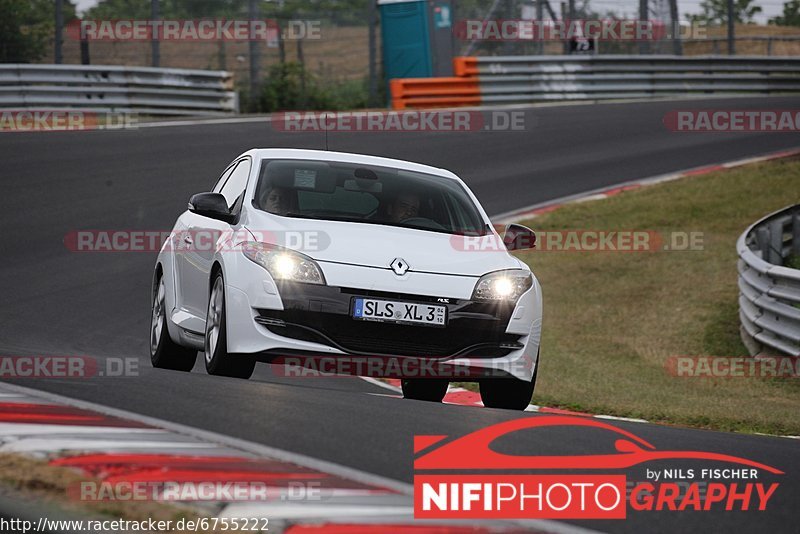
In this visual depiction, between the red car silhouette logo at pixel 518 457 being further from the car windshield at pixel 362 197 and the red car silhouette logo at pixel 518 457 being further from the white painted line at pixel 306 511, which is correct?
the car windshield at pixel 362 197

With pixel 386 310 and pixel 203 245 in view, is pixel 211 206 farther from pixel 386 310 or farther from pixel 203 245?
pixel 386 310

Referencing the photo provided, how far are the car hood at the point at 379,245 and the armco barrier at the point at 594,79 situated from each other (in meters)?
18.6

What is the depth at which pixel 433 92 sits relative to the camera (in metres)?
26.6

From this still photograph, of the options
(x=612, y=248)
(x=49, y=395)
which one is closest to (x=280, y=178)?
(x=49, y=395)

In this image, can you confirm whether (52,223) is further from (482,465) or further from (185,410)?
(482,465)

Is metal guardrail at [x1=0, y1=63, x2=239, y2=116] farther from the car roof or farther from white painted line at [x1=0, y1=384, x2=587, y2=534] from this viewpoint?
white painted line at [x1=0, y1=384, x2=587, y2=534]

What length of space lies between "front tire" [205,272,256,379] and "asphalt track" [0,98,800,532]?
176 millimetres

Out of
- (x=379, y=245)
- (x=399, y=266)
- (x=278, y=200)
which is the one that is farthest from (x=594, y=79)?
(x=399, y=266)

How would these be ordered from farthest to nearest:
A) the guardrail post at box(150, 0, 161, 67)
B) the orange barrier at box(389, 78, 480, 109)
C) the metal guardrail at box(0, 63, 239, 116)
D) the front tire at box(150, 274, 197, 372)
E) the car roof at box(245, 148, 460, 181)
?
the orange barrier at box(389, 78, 480, 109)
the guardrail post at box(150, 0, 161, 67)
the metal guardrail at box(0, 63, 239, 116)
the front tire at box(150, 274, 197, 372)
the car roof at box(245, 148, 460, 181)

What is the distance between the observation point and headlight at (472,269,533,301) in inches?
287

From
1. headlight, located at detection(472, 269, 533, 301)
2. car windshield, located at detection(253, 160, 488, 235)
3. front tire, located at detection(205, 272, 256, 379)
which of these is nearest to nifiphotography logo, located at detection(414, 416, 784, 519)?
headlight, located at detection(472, 269, 533, 301)

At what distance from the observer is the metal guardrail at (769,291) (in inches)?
461

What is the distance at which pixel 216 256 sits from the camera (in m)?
7.67

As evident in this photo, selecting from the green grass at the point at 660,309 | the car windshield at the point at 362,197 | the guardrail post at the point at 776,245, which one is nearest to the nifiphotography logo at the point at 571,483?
the car windshield at the point at 362,197
